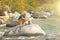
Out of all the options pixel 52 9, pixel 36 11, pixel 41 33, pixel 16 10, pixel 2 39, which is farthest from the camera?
pixel 52 9

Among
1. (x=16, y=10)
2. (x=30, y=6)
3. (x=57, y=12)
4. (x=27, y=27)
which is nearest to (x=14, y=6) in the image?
(x=16, y=10)

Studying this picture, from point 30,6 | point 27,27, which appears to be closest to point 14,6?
point 30,6

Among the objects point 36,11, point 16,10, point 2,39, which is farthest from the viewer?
point 36,11

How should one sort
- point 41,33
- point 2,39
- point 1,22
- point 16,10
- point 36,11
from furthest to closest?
point 36,11 < point 16,10 < point 1,22 < point 41,33 < point 2,39

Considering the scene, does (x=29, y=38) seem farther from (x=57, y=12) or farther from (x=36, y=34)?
(x=57, y=12)

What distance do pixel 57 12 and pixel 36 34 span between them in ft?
28.7

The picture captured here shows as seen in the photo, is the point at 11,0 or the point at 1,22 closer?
the point at 1,22

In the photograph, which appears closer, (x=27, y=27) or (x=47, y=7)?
(x=27, y=27)

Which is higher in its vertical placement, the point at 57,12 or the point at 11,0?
the point at 11,0

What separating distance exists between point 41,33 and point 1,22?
330 centimetres

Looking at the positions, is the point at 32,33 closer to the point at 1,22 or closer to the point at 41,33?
the point at 41,33

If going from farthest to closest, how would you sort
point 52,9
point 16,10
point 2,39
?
point 52,9 → point 16,10 → point 2,39

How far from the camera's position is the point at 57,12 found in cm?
1511

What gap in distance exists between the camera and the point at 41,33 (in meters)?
6.70
